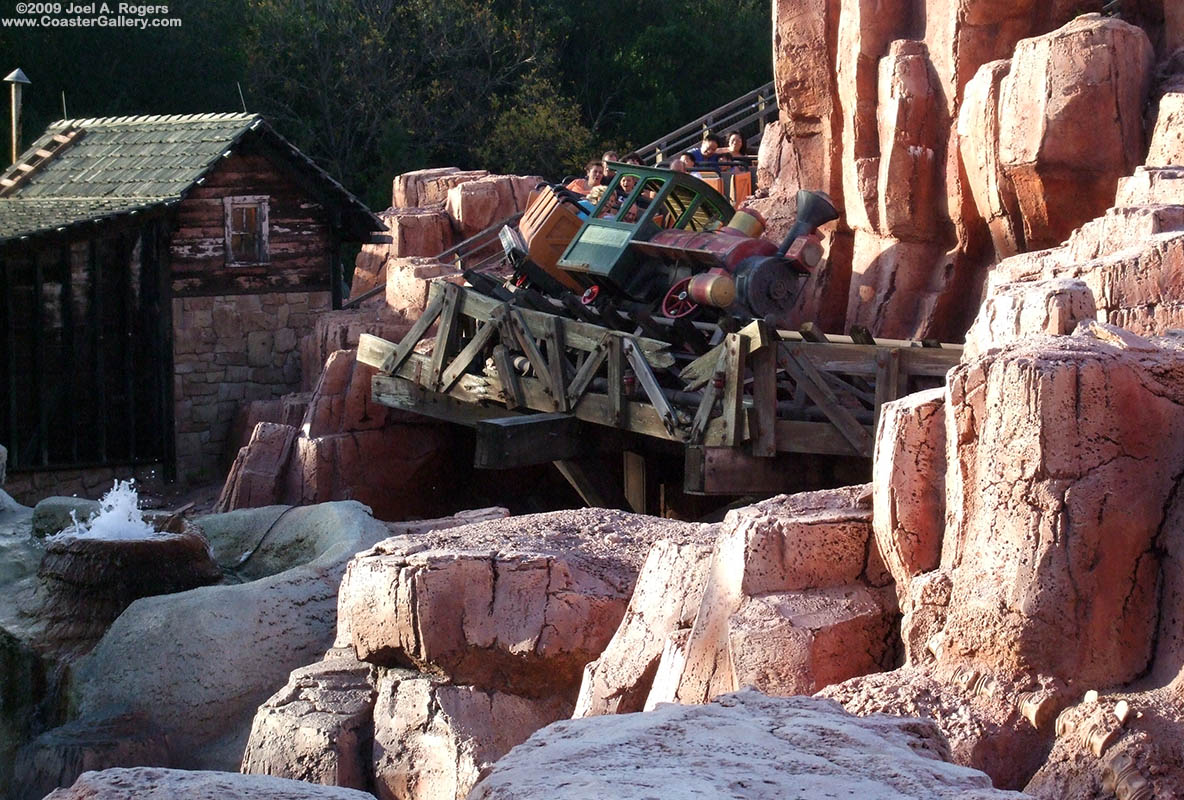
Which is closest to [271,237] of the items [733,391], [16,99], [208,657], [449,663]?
[16,99]

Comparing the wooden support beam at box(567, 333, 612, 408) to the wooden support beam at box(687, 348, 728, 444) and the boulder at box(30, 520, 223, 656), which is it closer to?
the wooden support beam at box(687, 348, 728, 444)

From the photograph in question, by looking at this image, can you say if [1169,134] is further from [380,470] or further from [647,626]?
[380,470]

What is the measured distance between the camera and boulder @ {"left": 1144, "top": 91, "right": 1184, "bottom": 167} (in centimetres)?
1075

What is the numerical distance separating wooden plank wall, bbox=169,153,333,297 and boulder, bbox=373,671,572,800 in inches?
451

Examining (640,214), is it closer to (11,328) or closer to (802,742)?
(11,328)

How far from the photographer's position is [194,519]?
11.5 m

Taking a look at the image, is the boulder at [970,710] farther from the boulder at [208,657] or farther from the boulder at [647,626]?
the boulder at [208,657]

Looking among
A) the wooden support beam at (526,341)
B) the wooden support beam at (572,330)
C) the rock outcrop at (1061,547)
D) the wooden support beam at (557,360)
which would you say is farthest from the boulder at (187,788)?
the wooden support beam at (526,341)

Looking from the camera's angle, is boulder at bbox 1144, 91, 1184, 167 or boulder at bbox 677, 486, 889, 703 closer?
boulder at bbox 677, 486, 889, 703

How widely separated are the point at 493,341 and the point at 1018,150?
5.00m

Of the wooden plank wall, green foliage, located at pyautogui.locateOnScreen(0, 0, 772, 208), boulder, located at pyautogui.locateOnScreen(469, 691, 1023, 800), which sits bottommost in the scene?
boulder, located at pyautogui.locateOnScreen(469, 691, 1023, 800)

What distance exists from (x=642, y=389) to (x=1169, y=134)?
14.7ft

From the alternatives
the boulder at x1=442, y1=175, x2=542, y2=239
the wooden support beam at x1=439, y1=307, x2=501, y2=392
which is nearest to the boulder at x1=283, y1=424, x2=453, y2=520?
the wooden support beam at x1=439, y1=307, x2=501, y2=392

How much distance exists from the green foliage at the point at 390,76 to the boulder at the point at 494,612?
2174 centimetres
